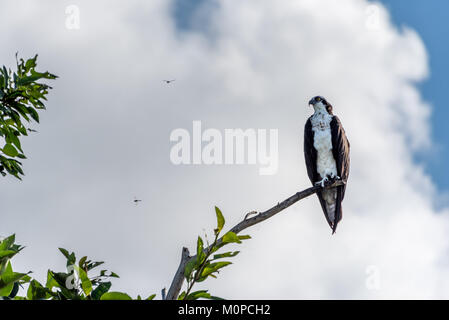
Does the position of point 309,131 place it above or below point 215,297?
above

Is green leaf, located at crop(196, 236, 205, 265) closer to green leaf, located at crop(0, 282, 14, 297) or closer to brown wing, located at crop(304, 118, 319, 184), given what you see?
green leaf, located at crop(0, 282, 14, 297)

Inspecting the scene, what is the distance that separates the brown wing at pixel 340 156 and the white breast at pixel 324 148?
5cm

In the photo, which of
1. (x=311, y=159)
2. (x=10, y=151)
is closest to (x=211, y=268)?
(x=10, y=151)

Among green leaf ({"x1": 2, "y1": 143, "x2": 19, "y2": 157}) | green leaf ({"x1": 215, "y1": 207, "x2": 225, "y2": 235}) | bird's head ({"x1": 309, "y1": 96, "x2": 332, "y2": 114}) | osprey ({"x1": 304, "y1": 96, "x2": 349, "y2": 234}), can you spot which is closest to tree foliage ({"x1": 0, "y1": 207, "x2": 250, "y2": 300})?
green leaf ({"x1": 215, "y1": 207, "x2": 225, "y2": 235})

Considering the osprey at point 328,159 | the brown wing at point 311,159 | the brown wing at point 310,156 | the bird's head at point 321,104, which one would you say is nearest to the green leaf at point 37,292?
the osprey at point 328,159

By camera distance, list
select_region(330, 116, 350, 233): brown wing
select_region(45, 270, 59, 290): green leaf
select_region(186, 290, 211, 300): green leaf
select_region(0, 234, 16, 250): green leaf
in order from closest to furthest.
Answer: select_region(186, 290, 211, 300): green leaf, select_region(0, 234, 16, 250): green leaf, select_region(45, 270, 59, 290): green leaf, select_region(330, 116, 350, 233): brown wing

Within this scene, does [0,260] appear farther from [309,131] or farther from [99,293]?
[309,131]

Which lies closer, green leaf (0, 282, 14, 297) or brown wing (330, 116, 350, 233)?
green leaf (0, 282, 14, 297)

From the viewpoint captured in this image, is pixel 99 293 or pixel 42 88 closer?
pixel 99 293

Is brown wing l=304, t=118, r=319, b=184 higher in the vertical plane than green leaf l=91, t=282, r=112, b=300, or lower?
higher

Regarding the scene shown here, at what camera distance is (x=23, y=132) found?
4848 millimetres

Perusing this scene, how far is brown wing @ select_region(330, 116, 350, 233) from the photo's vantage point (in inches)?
304
